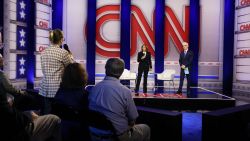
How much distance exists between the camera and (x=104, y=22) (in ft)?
41.3

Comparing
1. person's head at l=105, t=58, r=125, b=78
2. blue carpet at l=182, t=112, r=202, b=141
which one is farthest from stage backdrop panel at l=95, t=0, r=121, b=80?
person's head at l=105, t=58, r=125, b=78

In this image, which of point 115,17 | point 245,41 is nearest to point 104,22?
point 115,17

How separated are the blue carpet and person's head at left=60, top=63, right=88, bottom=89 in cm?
275

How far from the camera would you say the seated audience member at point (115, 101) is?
9.19 feet

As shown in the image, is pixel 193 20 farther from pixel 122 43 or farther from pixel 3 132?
pixel 3 132

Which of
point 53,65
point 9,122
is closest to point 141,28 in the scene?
point 53,65

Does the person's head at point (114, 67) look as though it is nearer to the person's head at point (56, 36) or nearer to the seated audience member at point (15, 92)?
the person's head at point (56, 36)

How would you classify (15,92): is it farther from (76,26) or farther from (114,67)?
(76,26)

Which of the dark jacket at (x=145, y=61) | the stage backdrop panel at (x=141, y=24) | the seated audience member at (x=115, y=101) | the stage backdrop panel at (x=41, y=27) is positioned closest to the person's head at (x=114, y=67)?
the seated audience member at (x=115, y=101)

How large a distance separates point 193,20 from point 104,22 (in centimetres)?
335

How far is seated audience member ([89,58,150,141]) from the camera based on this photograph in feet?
9.19

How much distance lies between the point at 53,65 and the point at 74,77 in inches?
35.9

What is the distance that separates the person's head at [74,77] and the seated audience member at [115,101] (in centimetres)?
15

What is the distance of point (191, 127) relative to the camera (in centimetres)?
616
